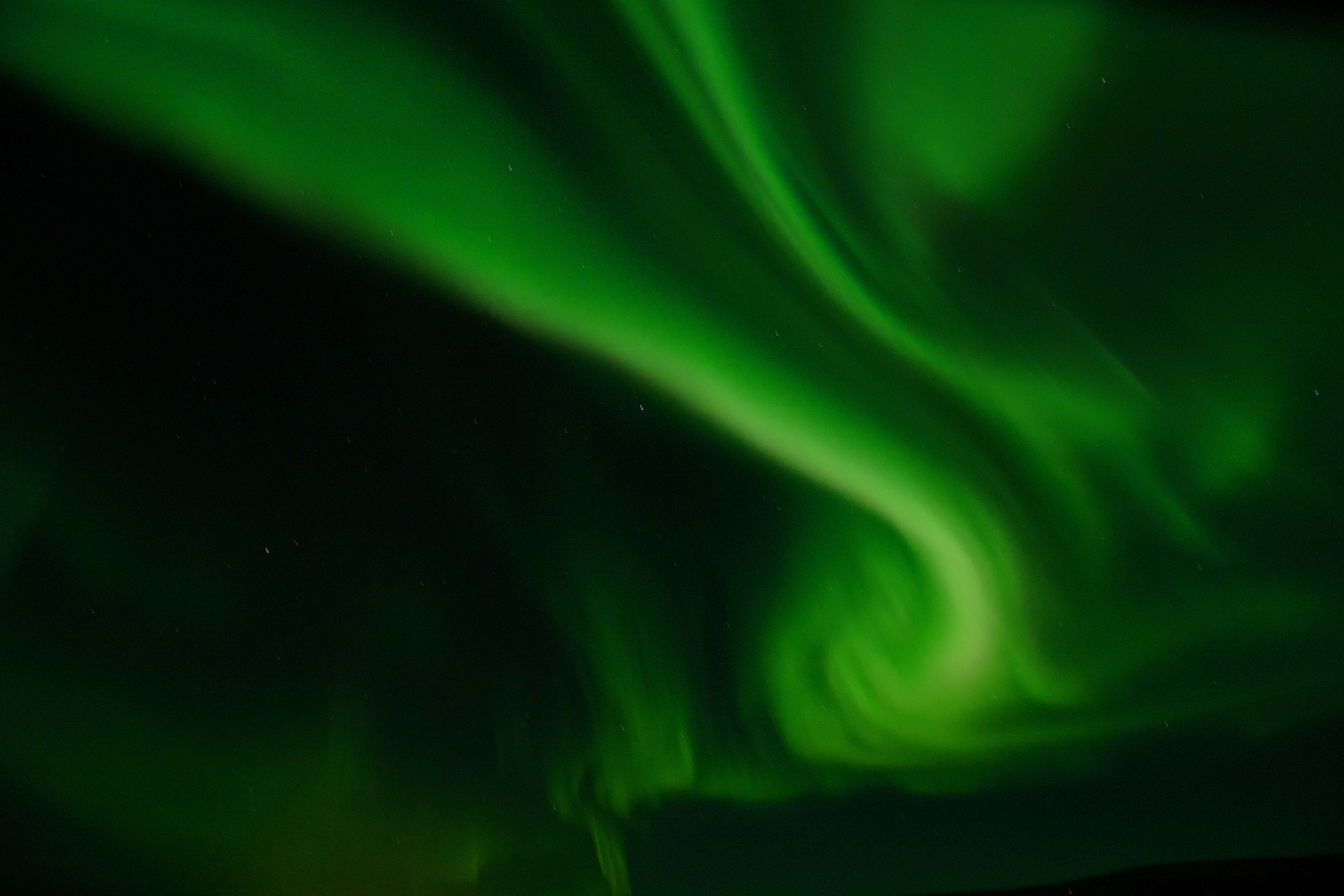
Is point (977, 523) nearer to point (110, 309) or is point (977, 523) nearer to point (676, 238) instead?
point (676, 238)

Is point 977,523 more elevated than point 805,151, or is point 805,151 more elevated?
point 805,151

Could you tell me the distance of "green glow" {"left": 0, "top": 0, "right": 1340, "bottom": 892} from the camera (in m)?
0.73

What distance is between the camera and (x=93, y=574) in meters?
0.79

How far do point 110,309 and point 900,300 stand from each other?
22.2 inches

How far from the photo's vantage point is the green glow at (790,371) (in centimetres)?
73

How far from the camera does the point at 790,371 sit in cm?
75

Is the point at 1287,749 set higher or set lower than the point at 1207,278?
lower

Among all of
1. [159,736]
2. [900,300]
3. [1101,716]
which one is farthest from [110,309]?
[1101,716]

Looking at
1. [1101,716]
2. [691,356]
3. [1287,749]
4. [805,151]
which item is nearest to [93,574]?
[691,356]

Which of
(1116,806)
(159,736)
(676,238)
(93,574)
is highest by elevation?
(676,238)

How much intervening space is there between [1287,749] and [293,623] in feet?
2.27

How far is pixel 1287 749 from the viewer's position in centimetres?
73

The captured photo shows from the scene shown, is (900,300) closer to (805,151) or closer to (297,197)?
(805,151)

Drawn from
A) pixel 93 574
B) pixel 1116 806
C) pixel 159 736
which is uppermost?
pixel 93 574
